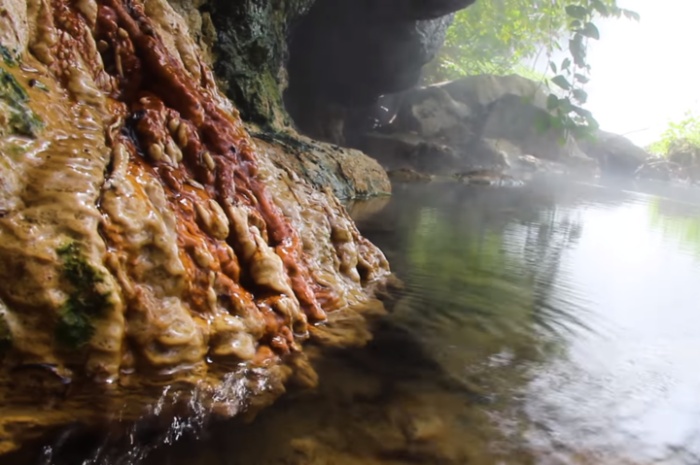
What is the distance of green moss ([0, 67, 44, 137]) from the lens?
Result: 77.9 inches

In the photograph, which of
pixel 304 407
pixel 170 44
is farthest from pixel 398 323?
pixel 170 44

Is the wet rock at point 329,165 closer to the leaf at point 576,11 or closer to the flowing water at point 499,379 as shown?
the flowing water at point 499,379

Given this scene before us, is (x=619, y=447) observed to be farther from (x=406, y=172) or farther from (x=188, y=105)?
(x=406, y=172)

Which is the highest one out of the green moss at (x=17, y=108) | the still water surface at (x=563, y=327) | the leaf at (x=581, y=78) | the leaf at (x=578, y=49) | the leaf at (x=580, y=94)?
the leaf at (x=578, y=49)

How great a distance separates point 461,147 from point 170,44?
18.4m

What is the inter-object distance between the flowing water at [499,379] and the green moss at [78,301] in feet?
1.46

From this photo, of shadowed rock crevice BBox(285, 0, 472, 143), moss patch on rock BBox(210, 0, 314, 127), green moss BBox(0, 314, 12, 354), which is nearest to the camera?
green moss BBox(0, 314, 12, 354)

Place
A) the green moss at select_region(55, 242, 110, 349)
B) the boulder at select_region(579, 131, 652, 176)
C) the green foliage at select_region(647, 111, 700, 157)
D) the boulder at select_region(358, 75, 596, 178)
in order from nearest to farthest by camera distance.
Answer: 1. the green moss at select_region(55, 242, 110, 349)
2. the boulder at select_region(358, 75, 596, 178)
3. the boulder at select_region(579, 131, 652, 176)
4. the green foliage at select_region(647, 111, 700, 157)

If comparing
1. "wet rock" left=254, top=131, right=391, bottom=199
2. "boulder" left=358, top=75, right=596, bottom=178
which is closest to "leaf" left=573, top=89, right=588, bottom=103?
"wet rock" left=254, top=131, right=391, bottom=199

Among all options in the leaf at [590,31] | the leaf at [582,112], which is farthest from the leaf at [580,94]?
the leaf at [590,31]

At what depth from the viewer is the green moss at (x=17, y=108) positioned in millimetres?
1979

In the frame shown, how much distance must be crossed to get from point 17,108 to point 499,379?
2.35 meters

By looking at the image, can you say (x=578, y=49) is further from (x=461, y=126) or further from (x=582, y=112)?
(x=461, y=126)

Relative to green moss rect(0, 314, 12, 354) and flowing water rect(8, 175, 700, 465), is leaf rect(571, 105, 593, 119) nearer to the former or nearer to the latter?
flowing water rect(8, 175, 700, 465)
